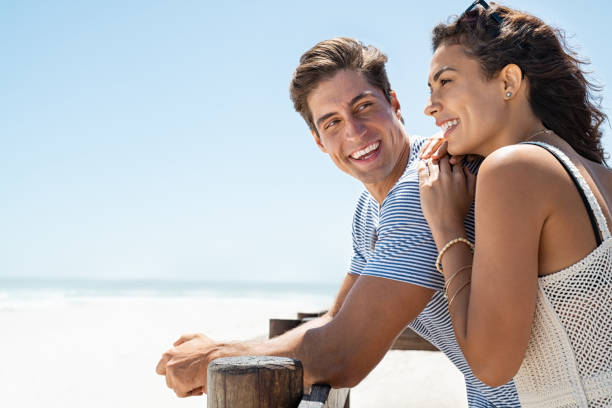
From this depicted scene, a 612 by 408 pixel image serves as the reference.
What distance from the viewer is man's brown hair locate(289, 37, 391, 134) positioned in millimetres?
3172

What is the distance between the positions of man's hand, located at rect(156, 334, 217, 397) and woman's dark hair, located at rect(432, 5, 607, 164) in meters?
1.55

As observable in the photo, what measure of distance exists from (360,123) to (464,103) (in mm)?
1031

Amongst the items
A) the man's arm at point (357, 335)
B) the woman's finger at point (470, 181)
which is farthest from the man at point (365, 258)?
the woman's finger at point (470, 181)

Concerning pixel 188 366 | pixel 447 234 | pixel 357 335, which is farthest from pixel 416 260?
pixel 188 366

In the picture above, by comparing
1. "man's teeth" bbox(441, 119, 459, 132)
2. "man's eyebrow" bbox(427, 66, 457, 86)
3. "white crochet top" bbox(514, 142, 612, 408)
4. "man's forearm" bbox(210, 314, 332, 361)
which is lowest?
"man's forearm" bbox(210, 314, 332, 361)

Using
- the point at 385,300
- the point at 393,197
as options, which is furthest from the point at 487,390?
the point at 393,197

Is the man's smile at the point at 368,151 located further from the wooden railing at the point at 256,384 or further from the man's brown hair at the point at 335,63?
the wooden railing at the point at 256,384

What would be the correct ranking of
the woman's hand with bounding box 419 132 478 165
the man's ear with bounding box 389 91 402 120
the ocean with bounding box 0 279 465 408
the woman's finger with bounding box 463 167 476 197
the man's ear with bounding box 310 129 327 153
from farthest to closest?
1. the ocean with bounding box 0 279 465 408
2. the man's ear with bounding box 310 129 327 153
3. the man's ear with bounding box 389 91 402 120
4. the woman's hand with bounding box 419 132 478 165
5. the woman's finger with bounding box 463 167 476 197

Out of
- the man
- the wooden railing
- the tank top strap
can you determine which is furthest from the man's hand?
the tank top strap

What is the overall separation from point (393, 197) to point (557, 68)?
80cm

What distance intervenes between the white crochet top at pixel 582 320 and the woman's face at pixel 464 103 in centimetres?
36

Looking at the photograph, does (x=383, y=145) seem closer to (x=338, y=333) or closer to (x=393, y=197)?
(x=393, y=197)

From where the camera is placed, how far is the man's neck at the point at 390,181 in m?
3.20

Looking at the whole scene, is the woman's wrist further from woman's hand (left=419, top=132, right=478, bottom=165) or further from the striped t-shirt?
woman's hand (left=419, top=132, right=478, bottom=165)
